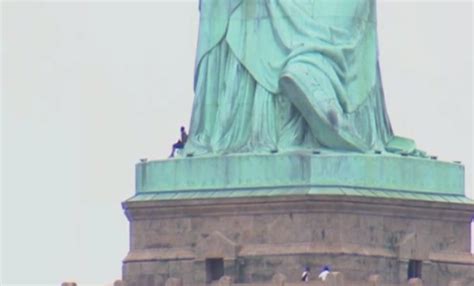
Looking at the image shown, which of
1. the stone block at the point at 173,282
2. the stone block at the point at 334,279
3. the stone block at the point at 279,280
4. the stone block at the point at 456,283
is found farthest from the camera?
the stone block at the point at 456,283

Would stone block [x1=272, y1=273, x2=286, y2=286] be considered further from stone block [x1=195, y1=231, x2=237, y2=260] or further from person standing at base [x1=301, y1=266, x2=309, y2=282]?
stone block [x1=195, y1=231, x2=237, y2=260]

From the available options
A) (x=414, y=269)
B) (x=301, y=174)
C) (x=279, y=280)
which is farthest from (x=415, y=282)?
(x=301, y=174)

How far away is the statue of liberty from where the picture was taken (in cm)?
9531

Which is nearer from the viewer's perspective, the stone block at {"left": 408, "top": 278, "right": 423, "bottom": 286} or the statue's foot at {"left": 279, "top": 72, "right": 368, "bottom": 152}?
the stone block at {"left": 408, "top": 278, "right": 423, "bottom": 286}

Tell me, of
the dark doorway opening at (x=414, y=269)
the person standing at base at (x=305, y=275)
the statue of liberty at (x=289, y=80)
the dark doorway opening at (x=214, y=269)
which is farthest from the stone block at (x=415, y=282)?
the dark doorway opening at (x=214, y=269)

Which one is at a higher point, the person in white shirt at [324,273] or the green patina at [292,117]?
the green patina at [292,117]

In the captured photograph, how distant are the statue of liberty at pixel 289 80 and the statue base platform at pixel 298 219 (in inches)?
19.2

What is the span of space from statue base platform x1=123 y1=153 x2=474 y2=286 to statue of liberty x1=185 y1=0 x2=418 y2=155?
0.49 m

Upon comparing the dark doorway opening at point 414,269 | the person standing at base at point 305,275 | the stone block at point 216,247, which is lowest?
the person standing at base at point 305,275

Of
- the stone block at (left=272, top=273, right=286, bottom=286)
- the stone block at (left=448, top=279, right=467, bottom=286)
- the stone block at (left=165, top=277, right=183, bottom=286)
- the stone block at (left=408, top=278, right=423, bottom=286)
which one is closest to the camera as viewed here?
the stone block at (left=272, top=273, right=286, bottom=286)

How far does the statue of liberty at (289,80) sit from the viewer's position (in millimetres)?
95312

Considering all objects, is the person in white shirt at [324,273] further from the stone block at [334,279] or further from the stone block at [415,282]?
the stone block at [415,282]

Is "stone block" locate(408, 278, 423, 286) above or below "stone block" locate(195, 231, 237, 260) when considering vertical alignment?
below

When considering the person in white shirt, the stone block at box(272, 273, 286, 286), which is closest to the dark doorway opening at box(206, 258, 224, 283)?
the stone block at box(272, 273, 286, 286)
